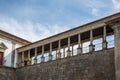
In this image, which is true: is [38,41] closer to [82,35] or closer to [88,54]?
[82,35]

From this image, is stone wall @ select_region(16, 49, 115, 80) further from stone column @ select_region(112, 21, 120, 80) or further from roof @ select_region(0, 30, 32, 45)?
roof @ select_region(0, 30, 32, 45)

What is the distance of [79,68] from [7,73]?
10.7 m

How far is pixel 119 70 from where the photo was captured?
16844 mm

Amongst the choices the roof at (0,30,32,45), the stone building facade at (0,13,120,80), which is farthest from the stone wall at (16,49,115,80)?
A: the roof at (0,30,32,45)

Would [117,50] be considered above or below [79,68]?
above

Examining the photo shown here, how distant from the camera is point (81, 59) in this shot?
67.5ft

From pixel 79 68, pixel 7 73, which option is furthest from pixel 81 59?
pixel 7 73

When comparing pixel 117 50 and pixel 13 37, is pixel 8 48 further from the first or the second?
pixel 117 50

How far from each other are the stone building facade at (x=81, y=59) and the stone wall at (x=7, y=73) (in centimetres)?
23

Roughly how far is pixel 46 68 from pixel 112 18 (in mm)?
8779

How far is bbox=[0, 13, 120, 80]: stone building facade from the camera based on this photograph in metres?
18.0

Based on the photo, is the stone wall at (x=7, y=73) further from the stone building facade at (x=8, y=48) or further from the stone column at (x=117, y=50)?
the stone column at (x=117, y=50)

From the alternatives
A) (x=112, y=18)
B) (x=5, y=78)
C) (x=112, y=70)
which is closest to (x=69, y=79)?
(x=112, y=70)

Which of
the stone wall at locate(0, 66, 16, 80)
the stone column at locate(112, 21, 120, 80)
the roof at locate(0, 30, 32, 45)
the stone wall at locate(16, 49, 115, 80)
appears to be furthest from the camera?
the roof at locate(0, 30, 32, 45)
